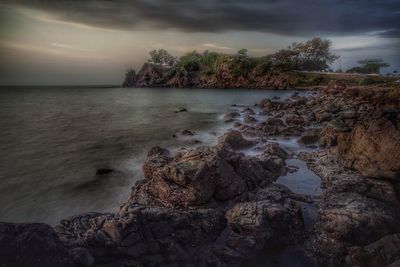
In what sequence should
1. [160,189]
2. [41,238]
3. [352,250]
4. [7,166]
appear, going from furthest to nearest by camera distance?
1. [7,166]
2. [160,189]
3. [352,250]
4. [41,238]

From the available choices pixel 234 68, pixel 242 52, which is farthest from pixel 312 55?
pixel 242 52

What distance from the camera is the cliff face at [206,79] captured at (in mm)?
48303

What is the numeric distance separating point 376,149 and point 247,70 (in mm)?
51472

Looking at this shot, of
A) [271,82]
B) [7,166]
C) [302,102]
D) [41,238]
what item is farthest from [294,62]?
[41,238]

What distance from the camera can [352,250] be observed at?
3.50 m

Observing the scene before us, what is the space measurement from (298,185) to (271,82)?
46.0m

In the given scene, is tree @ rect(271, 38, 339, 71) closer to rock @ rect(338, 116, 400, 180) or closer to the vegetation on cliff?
the vegetation on cliff

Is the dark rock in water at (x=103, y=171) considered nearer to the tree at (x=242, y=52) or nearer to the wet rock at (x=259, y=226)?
the wet rock at (x=259, y=226)

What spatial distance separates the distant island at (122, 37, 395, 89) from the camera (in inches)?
1531

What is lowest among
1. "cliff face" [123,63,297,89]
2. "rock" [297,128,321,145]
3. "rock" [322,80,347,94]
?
"rock" [297,128,321,145]

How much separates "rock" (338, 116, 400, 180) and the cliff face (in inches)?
1536

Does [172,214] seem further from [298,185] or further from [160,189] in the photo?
[298,185]

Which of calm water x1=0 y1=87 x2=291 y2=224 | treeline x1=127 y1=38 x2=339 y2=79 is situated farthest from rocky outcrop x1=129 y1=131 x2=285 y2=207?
treeline x1=127 y1=38 x2=339 y2=79

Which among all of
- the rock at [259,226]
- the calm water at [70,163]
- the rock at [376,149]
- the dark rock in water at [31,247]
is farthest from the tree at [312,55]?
the dark rock in water at [31,247]
